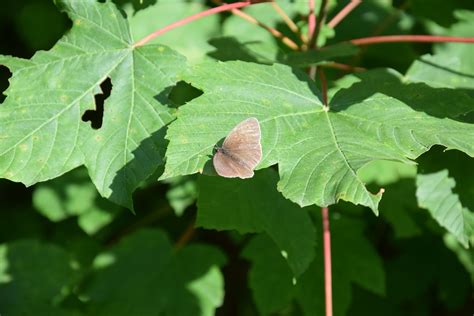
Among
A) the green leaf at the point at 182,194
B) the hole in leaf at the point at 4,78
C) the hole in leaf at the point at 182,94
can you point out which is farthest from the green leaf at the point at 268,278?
the hole in leaf at the point at 4,78

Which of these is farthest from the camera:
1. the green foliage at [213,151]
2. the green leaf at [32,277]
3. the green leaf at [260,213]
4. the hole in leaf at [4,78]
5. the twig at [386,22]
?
the hole in leaf at [4,78]

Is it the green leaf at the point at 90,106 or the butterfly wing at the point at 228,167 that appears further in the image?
the green leaf at the point at 90,106

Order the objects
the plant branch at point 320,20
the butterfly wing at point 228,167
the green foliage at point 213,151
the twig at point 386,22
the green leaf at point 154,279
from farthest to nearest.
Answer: the twig at point 386,22, the green leaf at point 154,279, the plant branch at point 320,20, the green foliage at point 213,151, the butterfly wing at point 228,167

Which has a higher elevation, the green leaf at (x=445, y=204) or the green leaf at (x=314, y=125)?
the green leaf at (x=314, y=125)

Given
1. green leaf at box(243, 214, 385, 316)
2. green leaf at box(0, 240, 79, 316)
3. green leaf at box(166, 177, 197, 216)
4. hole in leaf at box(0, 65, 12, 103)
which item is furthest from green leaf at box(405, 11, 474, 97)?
hole in leaf at box(0, 65, 12, 103)

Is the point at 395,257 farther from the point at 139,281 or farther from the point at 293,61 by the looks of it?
the point at 293,61

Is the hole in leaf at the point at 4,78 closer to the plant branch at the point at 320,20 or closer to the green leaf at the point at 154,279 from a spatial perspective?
the green leaf at the point at 154,279

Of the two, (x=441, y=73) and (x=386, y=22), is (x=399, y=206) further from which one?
(x=386, y=22)
